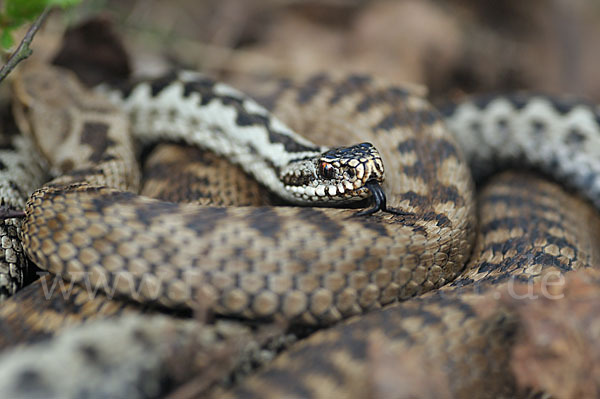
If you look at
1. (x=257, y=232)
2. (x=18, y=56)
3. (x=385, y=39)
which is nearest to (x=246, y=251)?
(x=257, y=232)

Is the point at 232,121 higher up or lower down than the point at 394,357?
higher up

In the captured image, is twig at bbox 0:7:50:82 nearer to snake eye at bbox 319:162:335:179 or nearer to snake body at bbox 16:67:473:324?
snake body at bbox 16:67:473:324

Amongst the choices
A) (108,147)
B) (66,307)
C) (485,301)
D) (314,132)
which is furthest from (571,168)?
(66,307)

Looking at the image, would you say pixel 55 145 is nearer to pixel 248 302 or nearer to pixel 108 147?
pixel 108 147

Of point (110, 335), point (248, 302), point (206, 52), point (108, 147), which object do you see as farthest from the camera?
point (206, 52)

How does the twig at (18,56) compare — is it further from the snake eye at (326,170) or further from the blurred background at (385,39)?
the blurred background at (385,39)
